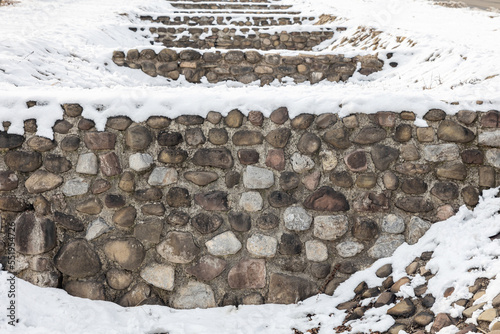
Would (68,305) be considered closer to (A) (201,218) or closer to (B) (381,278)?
(A) (201,218)

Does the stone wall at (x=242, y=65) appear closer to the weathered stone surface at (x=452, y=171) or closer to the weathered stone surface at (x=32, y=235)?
the weathered stone surface at (x=452, y=171)

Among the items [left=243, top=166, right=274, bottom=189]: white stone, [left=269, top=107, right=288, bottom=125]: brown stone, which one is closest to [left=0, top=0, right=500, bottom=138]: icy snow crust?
[left=269, top=107, right=288, bottom=125]: brown stone

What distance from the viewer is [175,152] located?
9.00ft

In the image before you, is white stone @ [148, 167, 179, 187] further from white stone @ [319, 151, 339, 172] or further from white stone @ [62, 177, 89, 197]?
white stone @ [319, 151, 339, 172]

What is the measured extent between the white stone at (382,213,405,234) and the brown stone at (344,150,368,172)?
0.35m

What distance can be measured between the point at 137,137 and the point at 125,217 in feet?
1.67

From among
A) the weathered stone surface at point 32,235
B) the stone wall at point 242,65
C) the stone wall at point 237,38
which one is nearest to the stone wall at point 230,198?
the weathered stone surface at point 32,235

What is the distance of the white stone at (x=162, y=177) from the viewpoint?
273 centimetres

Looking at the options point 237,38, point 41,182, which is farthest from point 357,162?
point 237,38

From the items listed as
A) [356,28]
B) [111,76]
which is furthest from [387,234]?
[356,28]

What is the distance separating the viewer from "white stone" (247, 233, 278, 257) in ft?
9.02

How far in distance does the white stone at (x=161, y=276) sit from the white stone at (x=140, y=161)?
622 millimetres

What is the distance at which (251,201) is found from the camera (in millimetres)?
2762

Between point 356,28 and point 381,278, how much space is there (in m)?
5.17
